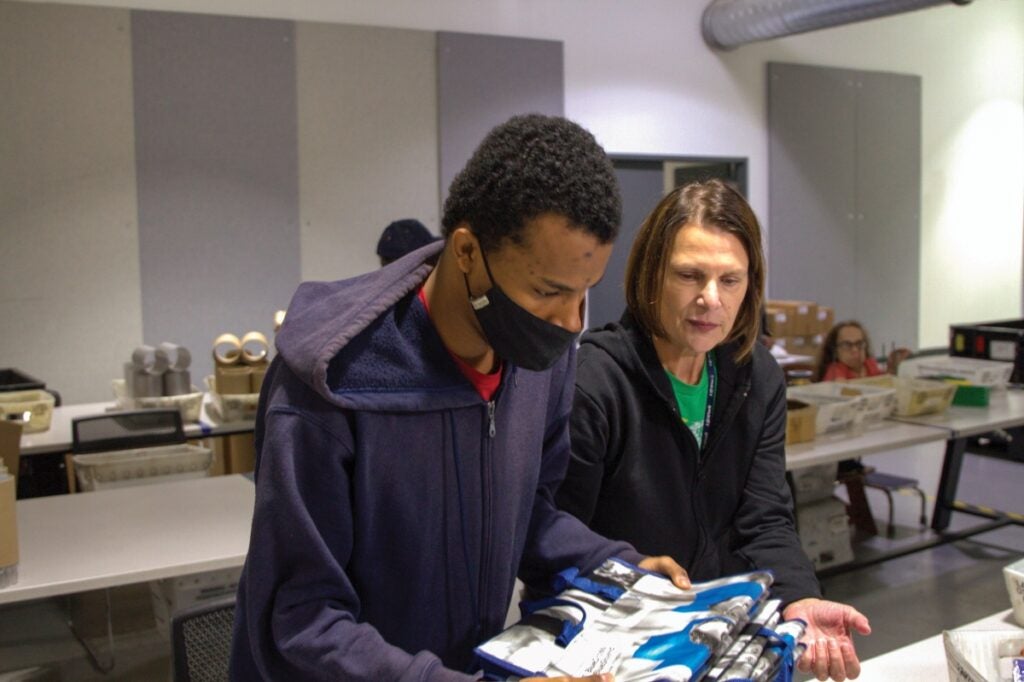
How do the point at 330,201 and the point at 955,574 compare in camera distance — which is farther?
the point at 330,201

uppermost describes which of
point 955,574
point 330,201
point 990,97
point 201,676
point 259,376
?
point 990,97

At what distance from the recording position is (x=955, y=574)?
445 cm

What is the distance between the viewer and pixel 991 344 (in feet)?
18.3

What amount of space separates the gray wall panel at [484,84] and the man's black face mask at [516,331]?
557cm

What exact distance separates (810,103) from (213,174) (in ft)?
17.6

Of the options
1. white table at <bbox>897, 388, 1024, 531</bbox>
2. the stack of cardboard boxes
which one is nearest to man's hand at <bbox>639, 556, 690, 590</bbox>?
white table at <bbox>897, 388, 1024, 531</bbox>

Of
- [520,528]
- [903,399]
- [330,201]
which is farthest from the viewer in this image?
[330,201]

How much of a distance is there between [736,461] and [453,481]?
2.65 ft

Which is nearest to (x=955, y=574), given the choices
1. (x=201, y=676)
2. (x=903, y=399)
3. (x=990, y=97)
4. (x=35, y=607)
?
(x=903, y=399)

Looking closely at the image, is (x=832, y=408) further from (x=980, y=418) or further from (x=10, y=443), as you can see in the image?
(x=10, y=443)

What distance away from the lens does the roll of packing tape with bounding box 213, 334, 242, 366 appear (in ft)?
14.5

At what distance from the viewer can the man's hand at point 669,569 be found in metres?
1.27

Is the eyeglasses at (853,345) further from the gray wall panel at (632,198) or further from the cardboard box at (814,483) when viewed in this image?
the gray wall panel at (632,198)

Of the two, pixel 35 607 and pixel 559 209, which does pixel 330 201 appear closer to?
pixel 35 607
